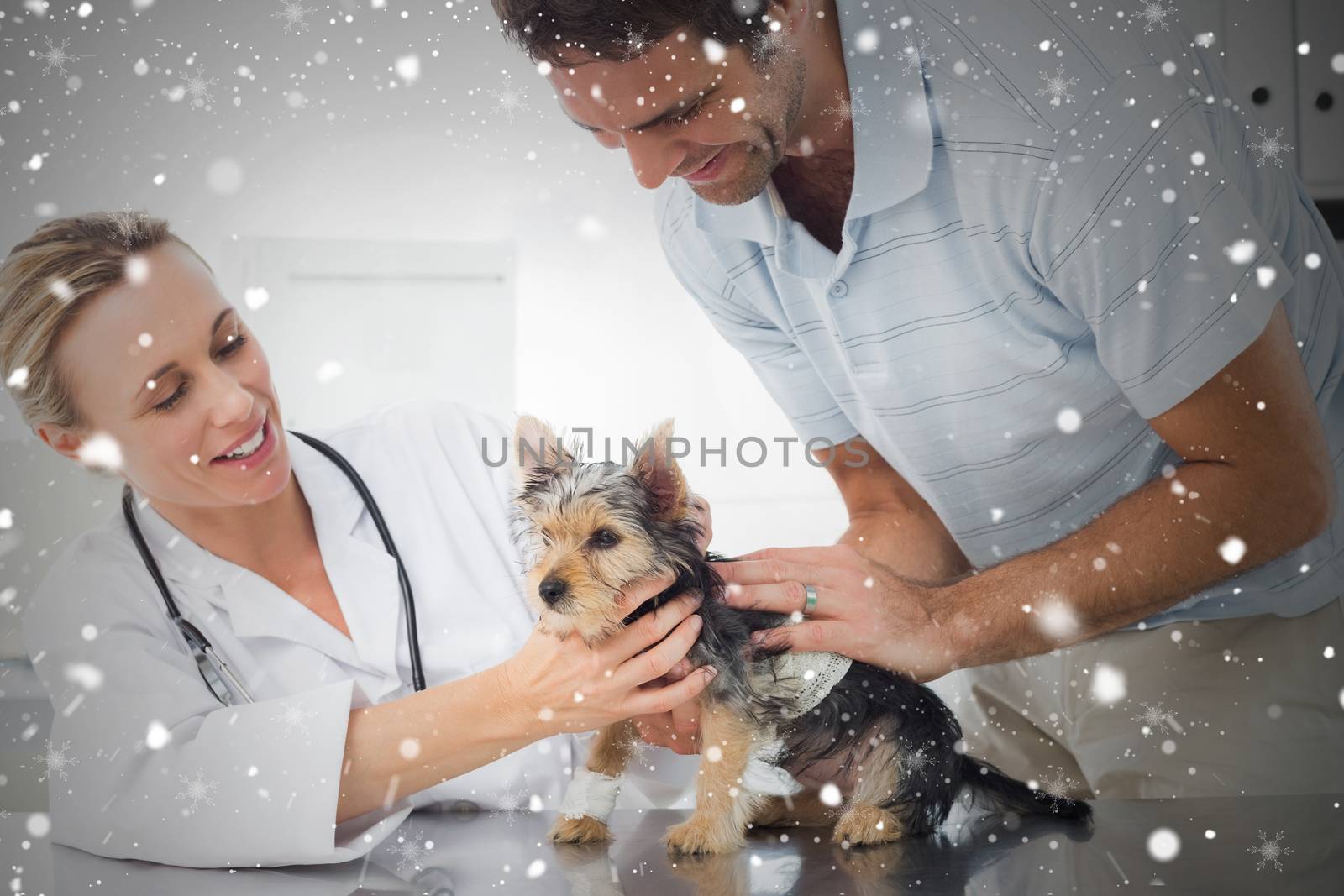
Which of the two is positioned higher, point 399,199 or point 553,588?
point 399,199

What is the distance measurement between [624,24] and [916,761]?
0.98 meters

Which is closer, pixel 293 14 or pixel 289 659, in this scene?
pixel 289 659

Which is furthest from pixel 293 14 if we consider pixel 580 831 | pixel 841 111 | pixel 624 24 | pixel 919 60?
pixel 580 831

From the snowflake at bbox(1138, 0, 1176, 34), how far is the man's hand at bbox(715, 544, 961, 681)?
2.59 ft

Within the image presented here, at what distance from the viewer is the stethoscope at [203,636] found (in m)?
1.21

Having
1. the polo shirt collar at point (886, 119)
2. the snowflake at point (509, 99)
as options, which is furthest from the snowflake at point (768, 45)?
the snowflake at point (509, 99)

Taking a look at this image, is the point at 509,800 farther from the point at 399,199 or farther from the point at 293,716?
the point at 399,199

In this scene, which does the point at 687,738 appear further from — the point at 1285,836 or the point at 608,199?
the point at 608,199

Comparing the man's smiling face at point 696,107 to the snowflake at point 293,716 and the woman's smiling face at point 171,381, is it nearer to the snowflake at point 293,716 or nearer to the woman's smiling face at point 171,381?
the woman's smiling face at point 171,381

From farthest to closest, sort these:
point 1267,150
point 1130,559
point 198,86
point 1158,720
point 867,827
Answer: point 198,86 → point 1158,720 → point 1267,150 → point 1130,559 → point 867,827

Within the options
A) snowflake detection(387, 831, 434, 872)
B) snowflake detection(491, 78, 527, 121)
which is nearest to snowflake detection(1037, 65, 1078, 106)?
snowflake detection(491, 78, 527, 121)

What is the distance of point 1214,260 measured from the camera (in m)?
1.07

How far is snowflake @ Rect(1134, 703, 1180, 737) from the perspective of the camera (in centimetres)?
149

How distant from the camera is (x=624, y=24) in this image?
112cm
